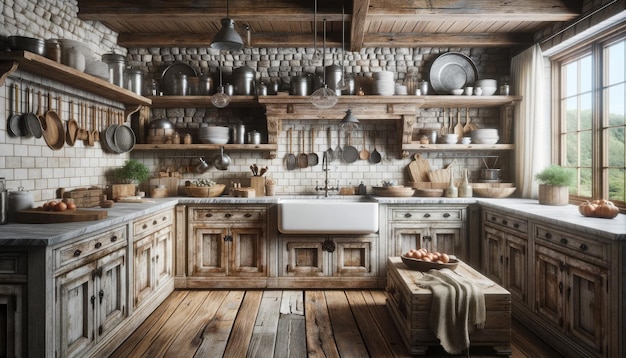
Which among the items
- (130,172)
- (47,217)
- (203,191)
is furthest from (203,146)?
(47,217)

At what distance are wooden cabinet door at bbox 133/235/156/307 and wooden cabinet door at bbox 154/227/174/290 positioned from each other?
11 centimetres

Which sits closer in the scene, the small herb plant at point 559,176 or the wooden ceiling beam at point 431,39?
the small herb plant at point 559,176

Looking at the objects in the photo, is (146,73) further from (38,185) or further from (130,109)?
(38,185)

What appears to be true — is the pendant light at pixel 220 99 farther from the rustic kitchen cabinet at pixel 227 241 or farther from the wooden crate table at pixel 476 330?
the wooden crate table at pixel 476 330

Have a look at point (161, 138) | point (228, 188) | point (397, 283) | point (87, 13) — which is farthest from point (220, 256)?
point (87, 13)

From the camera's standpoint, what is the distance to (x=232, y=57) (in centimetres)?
518

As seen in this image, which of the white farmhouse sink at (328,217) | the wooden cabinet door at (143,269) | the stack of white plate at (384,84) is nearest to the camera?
the wooden cabinet door at (143,269)

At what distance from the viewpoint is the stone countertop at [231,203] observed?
2.28 meters

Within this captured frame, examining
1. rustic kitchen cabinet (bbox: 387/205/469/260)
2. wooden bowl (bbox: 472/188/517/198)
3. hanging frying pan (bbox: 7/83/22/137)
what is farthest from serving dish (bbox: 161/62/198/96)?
wooden bowl (bbox: 472/188/517/198)

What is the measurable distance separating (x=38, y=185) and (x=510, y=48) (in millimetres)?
5278

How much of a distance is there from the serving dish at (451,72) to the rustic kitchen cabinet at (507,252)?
173cm

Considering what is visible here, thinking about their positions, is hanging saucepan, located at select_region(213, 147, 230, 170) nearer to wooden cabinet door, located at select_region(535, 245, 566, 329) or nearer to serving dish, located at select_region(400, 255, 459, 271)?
serving dish, located at select_region(400, 255, 459, 271)

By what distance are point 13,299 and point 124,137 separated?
2.79m

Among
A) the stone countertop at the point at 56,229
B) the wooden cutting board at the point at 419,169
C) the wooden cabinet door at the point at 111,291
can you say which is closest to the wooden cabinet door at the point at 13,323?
the stone countertop at the point at 56,229
